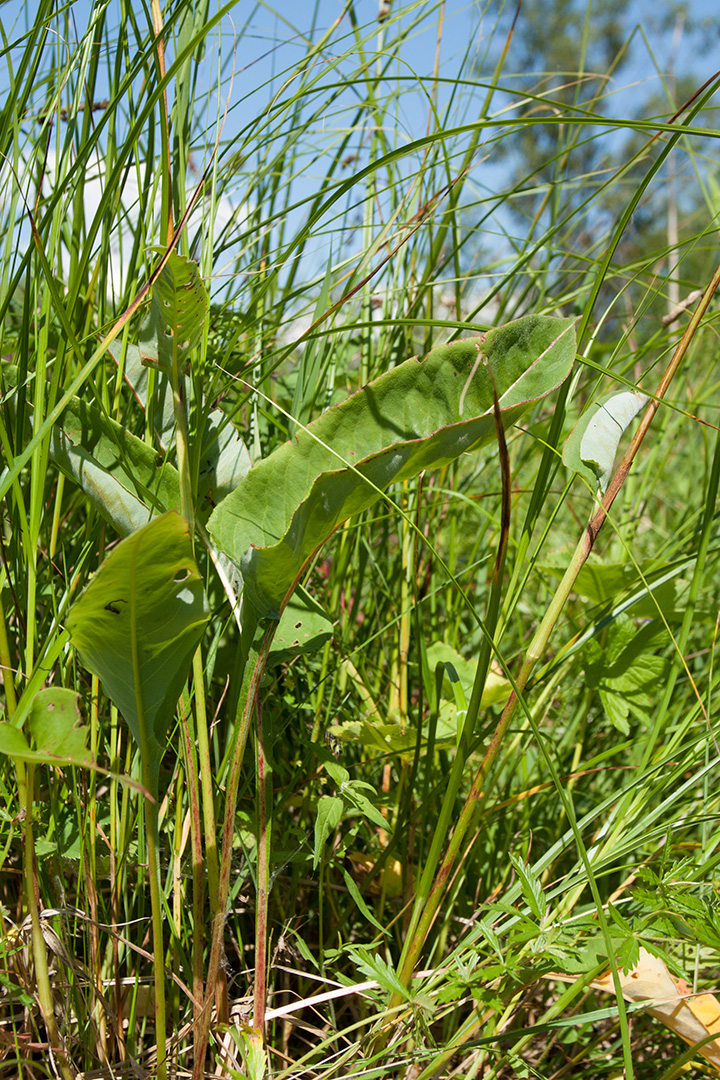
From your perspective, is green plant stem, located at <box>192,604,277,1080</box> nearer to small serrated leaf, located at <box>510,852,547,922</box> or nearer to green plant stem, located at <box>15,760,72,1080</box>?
green plant stem, located at <box>15,760,72,1080</box>

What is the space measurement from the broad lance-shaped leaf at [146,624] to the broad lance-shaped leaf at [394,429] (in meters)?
0.07

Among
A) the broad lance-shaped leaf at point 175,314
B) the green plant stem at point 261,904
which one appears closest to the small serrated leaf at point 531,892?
the green plant stem at point 261,904

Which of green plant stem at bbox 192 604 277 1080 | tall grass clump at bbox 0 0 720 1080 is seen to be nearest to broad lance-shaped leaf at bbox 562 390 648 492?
tall grass clump at bbox 0 0 720 1080

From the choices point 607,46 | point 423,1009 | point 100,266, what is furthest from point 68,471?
point 607,46

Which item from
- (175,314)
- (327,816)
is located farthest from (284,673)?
(175,314)

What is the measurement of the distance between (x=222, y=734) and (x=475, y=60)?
3.22 feet

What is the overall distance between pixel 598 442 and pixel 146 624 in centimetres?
35

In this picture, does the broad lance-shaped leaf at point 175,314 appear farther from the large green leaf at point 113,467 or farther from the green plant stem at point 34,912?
the green plant stem at point 34,912

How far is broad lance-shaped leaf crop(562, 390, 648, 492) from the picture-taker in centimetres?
55

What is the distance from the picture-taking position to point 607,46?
15.8 meters

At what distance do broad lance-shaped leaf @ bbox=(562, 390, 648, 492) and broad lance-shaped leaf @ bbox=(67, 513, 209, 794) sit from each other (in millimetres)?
287

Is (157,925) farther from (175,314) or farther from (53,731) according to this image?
(175,314)

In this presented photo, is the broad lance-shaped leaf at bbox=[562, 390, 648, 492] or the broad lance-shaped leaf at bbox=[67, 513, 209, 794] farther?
the broad lance-shaped leaf at bbox=[562, 390, 648, 492]

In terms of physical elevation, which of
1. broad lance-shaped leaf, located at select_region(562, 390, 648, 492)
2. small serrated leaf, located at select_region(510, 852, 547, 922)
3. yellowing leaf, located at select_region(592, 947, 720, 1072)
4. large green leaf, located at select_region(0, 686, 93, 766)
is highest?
broad lance-shaped leaf, located at select_region(562, 390, 648, 492)
